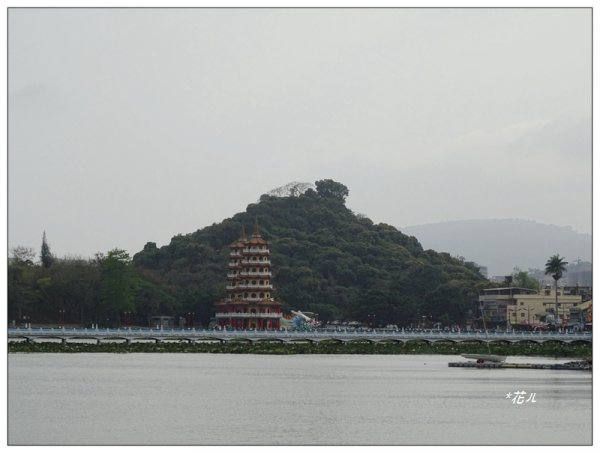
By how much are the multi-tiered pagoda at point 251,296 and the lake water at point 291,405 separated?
56.4m

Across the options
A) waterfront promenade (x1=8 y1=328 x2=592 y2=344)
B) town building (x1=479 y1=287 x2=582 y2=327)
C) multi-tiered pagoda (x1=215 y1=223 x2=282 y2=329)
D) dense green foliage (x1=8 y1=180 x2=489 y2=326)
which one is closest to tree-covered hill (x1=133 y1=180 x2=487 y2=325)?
dense green foliage (x1=8 y1=180 x2=489 y2=326)

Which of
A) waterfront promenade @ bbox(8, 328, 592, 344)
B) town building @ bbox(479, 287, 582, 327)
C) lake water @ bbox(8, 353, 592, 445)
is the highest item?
town building @ bbox(479, 287, 582, 327)

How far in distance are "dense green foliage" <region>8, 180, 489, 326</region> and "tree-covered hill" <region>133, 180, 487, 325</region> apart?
0.44ft

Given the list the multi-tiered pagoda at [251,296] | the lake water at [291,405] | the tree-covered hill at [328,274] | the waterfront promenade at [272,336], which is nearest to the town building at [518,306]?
the tree-covered hill at [328,274]

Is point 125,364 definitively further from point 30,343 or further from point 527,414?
point 527,414

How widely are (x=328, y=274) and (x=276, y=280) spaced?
797 centimetres

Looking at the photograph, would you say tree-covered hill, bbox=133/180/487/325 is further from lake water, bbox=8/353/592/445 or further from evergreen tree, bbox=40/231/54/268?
lake water, bbox=8/353/592/445

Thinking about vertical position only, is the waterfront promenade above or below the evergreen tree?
below

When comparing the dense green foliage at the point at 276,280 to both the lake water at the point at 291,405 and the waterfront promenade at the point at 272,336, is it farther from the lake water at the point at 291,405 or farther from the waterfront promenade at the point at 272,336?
the lake water at the point at 291,405

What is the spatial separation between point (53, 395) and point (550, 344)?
203 feet

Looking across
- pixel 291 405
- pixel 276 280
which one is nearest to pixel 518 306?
pixel 276 280

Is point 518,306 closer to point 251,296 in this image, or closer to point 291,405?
point 251,296

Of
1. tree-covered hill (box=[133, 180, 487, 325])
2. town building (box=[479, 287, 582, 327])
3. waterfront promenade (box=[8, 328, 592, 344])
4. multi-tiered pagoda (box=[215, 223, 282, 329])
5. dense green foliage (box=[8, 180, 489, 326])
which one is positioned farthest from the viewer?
town building (box=[479, 287, 582, 327])

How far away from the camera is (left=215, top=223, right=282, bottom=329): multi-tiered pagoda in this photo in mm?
142500
